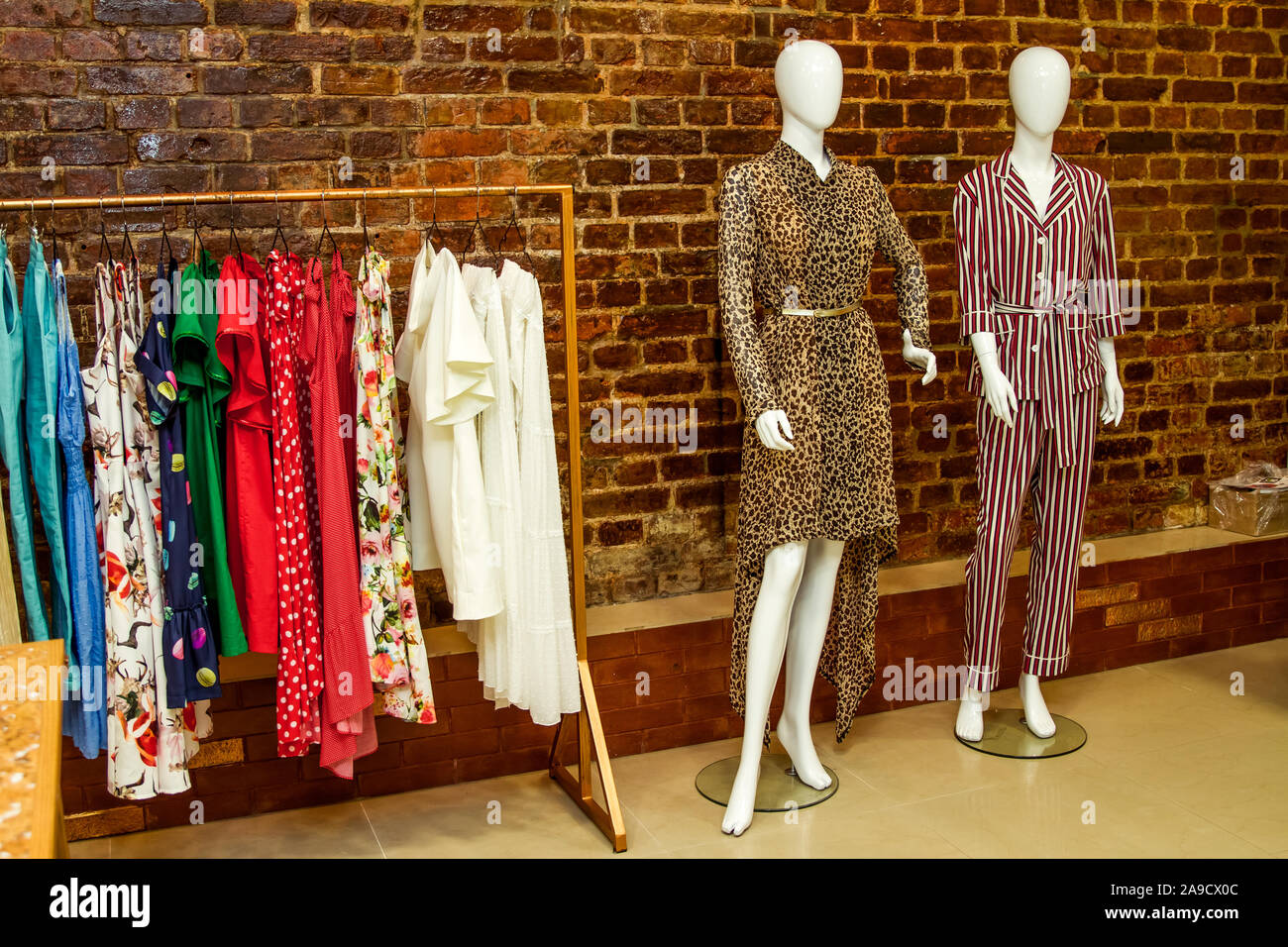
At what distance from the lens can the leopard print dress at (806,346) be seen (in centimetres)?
284

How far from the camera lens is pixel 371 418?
105 inches

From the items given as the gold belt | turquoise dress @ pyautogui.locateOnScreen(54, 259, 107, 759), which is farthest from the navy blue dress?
the gold belt

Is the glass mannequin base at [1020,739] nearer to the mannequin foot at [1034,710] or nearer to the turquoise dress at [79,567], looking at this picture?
the mannequin foot at [1034,710]

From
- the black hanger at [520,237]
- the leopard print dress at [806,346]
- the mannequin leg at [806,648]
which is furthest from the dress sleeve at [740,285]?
the black hanger at [520,237]

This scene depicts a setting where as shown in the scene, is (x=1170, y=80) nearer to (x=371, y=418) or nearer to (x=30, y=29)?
(x=371, y=418)

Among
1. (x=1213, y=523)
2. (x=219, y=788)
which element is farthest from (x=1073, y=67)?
(x=219, y=788)

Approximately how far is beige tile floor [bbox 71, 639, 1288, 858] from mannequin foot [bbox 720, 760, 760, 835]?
3 centimetres

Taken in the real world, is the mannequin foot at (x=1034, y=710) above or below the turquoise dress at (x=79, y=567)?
below

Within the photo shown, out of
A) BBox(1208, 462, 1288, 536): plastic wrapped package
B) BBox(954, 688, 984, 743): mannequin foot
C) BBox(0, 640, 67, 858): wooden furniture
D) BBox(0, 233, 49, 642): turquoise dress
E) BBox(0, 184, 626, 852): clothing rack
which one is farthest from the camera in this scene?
BBox(1208, 462, 1288, 536): plastic wrapped package

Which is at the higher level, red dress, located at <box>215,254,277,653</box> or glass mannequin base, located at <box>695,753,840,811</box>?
red dress, located at <box>215,254,277,653</box>

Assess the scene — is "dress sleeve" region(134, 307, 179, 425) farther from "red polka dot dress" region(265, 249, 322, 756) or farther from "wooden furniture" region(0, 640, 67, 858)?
"wooden furniture" region(0, 640, 67, 858)

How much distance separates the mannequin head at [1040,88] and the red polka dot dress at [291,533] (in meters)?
1.86

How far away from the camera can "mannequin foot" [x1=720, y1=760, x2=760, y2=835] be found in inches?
115

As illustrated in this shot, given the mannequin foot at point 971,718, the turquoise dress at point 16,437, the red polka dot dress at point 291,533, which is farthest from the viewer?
the mannequin foot at point 971,718
